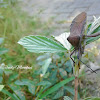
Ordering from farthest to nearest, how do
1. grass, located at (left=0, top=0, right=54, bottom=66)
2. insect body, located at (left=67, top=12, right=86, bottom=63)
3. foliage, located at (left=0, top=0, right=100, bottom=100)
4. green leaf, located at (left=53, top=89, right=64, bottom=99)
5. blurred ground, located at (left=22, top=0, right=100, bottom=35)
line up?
blurred ground, located at (left=22, top=0, right=100, bottom=35) < grass, located at (left=0, top=0, right=54, bottom=66) < green leaf, located at (left=53, top=89, right=64, bottom=99) < foliage, located at (left=0, top=0, right=100, bottom=100) < insect body, located at (left=67, top=12, right=86, bottom=63)

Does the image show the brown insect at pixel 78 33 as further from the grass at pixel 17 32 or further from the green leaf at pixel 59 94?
the grass at pixel 17 32

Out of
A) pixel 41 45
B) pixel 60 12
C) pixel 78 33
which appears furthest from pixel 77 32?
pixel 60 12

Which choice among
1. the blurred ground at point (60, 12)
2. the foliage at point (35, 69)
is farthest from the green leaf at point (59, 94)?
the blurred ground at point (60, 12)

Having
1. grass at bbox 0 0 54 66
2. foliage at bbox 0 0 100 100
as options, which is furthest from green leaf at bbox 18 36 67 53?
grass at bbox 0 0 54 66

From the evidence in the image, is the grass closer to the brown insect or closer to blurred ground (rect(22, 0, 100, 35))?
blurred ground (rect(22, 0, 100, 35))

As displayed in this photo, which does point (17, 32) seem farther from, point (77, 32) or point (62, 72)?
Result: point (77, 32)

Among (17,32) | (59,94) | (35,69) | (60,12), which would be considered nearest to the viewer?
(59,94)
